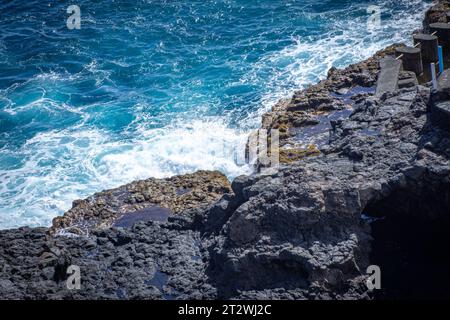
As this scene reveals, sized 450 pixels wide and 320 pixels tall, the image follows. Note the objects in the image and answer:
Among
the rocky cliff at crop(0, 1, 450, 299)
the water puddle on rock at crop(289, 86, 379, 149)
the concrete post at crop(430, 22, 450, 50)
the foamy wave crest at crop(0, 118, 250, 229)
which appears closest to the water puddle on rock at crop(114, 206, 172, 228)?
the rocky cliff at crop(0, 1, 450, 299)

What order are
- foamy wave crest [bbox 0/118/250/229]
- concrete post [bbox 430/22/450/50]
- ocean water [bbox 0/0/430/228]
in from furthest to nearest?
1. ocean water [bbox 0/0/430/228]
2. concrete post [bbox 430/22/450/50]
3. foamy wave crest [bbox 0/118/250/229]

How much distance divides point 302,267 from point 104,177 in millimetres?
10487

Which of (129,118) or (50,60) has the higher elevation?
(50,60)

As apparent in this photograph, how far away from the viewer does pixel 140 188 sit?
1886 centimetres

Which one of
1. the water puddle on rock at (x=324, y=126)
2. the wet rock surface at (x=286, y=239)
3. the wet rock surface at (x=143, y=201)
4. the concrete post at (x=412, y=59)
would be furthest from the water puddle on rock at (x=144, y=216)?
the concrete post at (x=412, y=59)

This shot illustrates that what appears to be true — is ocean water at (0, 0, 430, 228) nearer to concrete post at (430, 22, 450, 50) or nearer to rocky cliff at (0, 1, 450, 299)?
concrete post at (430, 22, 450, 50)

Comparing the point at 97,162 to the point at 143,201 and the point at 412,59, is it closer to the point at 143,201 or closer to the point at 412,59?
the point at 143,201

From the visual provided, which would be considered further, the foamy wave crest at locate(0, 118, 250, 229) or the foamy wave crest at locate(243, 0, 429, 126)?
the foamy wave crest at locate(243, 0, 429, 126)

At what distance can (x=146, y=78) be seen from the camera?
27312mm

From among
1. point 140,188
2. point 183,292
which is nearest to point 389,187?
point 183,292

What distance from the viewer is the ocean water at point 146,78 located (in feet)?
69.6

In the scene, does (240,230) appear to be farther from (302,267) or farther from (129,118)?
(129,118)

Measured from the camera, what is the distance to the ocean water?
21.2 metres

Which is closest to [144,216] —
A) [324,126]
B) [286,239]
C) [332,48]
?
[286,239]
